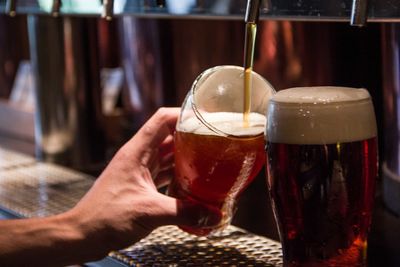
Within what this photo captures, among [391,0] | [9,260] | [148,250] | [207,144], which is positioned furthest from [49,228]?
[391,0]

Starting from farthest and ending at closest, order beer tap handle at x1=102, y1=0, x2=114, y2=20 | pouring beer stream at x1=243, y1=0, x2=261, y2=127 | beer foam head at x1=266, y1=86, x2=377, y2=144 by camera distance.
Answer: beer tap handle at x1=102, y1=0, x2=114, y2=20 < pouring beer stream at x1=243, y1=0, x2=261, y2=127 < beer foam head at x1=266, y1=86, x2=377, y2=144

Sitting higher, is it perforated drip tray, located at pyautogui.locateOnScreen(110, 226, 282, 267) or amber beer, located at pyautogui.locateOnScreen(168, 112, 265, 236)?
amber beer, located at pyautogui.locateOnScreen(168, 112, 265, 236)

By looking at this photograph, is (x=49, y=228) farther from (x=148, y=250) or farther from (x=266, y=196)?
(x=266, y=196)

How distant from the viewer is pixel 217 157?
111 cm

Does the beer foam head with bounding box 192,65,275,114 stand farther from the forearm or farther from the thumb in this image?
the forearm

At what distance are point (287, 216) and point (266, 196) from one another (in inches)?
28.2

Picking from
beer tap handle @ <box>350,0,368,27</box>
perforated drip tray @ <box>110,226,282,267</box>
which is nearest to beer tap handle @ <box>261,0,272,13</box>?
beer tap handle @ <box>350,0,368,27</box>

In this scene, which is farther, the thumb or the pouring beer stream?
the thumb

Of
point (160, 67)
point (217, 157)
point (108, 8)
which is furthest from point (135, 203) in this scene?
point (160, 67)

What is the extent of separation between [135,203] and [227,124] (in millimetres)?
189

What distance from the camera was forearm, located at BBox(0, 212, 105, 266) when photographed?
46.5 inches

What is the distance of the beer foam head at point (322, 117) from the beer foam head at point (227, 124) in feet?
0.38

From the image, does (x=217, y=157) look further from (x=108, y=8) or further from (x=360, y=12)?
(x=108, y=8)

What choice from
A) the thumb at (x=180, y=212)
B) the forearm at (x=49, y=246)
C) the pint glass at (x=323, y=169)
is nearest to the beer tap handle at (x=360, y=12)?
the pint glass at (x=323, y=169)
